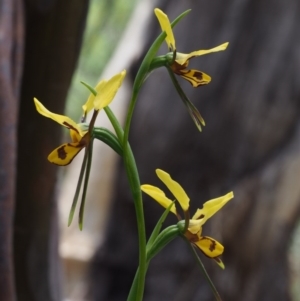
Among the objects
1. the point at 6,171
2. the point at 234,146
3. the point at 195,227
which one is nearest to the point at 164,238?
the point at 195,227

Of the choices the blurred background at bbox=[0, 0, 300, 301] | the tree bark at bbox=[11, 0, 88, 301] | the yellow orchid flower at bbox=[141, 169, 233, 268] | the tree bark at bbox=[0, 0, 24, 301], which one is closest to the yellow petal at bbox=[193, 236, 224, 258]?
the yellow orchid flower at bbox=[141, 169, 233, 268]

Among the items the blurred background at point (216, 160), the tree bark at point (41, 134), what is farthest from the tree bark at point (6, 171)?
the blurred background at point (216, 160)

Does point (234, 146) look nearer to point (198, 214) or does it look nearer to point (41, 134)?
point (41, 134)

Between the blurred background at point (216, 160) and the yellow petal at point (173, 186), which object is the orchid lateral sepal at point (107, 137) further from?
the blurred background at point (216, 160)

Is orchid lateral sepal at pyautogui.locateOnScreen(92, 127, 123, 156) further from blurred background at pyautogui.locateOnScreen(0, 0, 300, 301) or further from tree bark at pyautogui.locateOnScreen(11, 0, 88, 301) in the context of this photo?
blurred background at pyautogui.locateOnScreen(0, 0, 300, 301)

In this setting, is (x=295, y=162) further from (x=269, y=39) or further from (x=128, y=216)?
(x=128, y=216)
